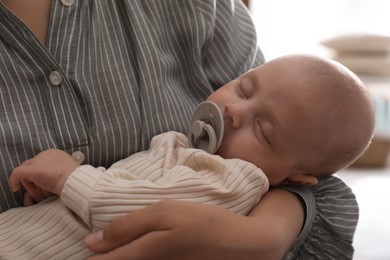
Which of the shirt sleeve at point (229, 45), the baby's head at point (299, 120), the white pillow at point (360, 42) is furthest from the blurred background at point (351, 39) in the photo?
the baby's head at point (299, 120)

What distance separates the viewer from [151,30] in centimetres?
110

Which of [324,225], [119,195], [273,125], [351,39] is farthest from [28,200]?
[351,39]

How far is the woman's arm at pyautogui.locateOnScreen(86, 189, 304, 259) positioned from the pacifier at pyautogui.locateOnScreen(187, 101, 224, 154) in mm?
160

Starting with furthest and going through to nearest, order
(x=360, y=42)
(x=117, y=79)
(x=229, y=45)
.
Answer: (x=360, y=42)
(x=229, y=45)
(x=117, y=79)

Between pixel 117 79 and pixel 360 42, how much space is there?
2.35 metres

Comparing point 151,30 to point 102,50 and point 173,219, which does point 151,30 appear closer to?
point 102,50

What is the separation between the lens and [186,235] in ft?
2.60

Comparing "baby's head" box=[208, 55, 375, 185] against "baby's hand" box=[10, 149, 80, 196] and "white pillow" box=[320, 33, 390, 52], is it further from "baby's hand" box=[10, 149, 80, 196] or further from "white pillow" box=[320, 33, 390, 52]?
"white pillow" box=[320, 33, 390, 52]

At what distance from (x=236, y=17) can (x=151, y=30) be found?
0.24 metres

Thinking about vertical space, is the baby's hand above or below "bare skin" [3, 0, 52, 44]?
below

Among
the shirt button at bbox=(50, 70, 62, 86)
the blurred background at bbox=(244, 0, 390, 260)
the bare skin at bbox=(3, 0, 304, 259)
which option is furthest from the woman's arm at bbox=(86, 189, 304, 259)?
the blurred background at bbox=(244, 0, 390, 260)

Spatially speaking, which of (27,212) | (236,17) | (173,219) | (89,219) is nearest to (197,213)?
(173,219)

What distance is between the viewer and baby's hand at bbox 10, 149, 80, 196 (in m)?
0.85

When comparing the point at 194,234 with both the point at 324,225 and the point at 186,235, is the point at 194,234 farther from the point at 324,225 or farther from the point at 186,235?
the point at 324,225
